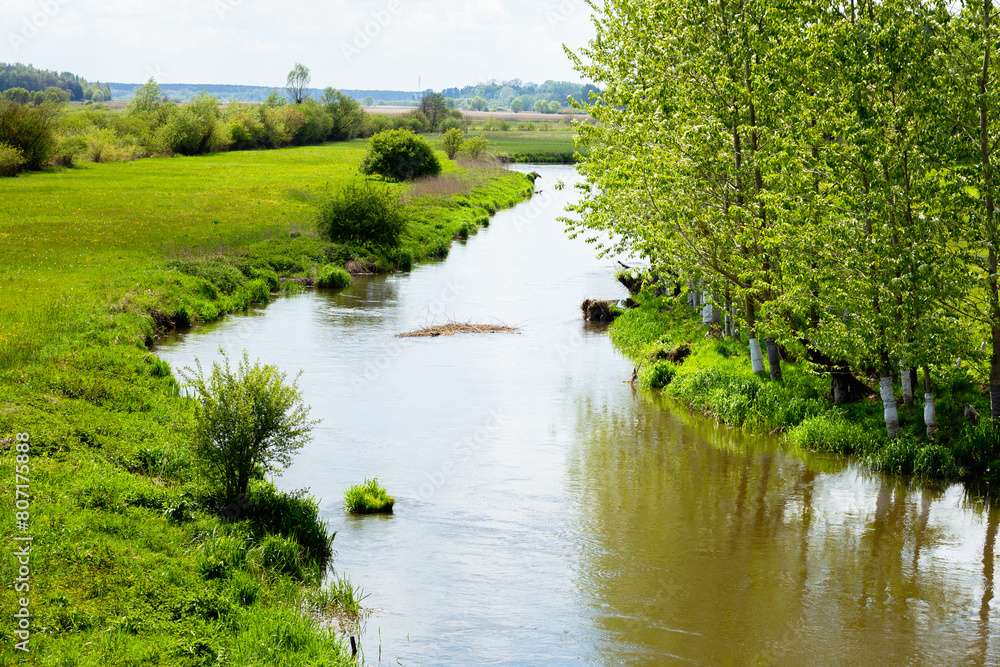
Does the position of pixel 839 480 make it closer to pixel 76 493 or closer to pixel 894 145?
pixel 894 145

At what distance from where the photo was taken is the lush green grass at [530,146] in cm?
13912

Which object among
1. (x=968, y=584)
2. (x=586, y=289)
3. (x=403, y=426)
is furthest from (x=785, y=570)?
(x=586, y=289)

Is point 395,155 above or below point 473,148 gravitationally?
below

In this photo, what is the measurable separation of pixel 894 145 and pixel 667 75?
7.23 meters

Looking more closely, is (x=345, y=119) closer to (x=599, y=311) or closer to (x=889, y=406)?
(x=599, y=311)

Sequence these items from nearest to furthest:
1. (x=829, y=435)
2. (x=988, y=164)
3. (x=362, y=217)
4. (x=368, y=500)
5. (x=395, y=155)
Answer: (x=368, y=500) → (x=988, y=164) → (x=829, y=435) → (x=362, y=217) → (x=395, y=155)

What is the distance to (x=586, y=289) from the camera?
158ft

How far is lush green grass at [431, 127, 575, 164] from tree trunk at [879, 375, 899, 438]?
99064 millimetres

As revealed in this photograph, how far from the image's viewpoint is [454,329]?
37938 millimetres

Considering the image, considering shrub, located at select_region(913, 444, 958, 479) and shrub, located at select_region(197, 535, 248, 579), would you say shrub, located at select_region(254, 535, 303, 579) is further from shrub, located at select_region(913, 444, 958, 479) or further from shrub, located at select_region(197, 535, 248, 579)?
shrub, located at select_region(913, 444, 958, 479)

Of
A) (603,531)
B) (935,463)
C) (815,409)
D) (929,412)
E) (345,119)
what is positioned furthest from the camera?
(345,119)

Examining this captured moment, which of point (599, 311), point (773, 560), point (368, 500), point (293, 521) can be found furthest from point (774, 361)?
point (293, 521)

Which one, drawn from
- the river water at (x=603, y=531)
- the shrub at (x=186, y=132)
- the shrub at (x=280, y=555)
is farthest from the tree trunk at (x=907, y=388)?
the shrub at (x=186, y=132)

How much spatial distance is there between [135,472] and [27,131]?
228ft
